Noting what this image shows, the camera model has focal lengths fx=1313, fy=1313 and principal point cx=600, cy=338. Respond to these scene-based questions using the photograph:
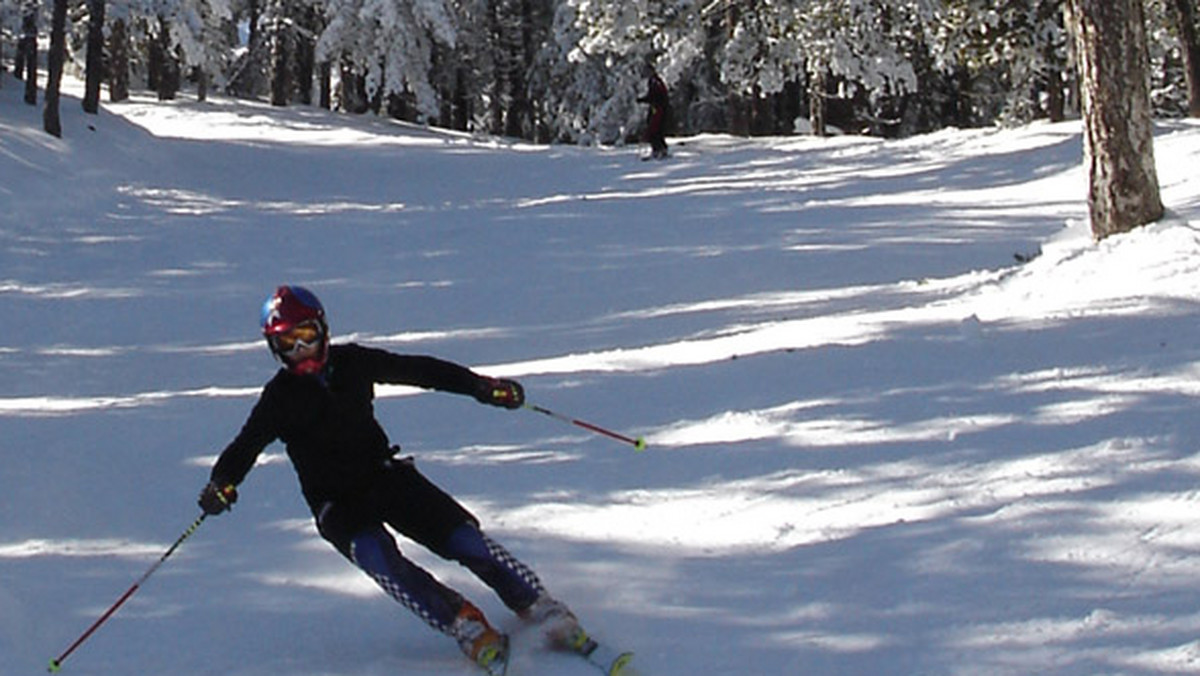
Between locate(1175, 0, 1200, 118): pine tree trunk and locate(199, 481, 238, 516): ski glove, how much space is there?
22058 millimetres

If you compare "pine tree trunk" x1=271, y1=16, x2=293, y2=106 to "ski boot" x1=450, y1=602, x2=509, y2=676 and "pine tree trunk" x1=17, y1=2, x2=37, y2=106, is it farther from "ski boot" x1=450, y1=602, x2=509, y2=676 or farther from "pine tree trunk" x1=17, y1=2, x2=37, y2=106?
"ski boot" x1=450, y1=602, x2=509, y2=676

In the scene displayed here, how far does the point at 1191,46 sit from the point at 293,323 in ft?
74.5

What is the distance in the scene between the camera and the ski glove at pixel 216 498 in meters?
5.09

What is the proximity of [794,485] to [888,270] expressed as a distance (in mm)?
7049

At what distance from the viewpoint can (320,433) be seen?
5.25 m

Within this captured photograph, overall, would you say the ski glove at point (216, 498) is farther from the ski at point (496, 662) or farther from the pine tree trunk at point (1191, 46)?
the pine tree trunk at point (1191, 46)

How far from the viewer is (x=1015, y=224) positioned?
50.1ft

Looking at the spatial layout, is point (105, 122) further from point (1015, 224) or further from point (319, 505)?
point (319, 505)

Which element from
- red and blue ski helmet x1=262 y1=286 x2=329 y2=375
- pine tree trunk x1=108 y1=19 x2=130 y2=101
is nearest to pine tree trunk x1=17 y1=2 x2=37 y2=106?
pine tree trunk x1=108 y1=19 x2=130 y2=101

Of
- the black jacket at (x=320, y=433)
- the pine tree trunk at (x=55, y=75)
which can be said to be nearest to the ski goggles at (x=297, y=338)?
the black jacket at (x=320, y=433)

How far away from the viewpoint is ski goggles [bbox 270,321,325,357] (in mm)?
5125

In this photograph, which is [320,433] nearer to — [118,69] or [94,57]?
[94,57]

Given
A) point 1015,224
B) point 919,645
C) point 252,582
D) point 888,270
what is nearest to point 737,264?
point 888,270

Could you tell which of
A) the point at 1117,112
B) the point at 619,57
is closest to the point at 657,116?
the point at 619,57
